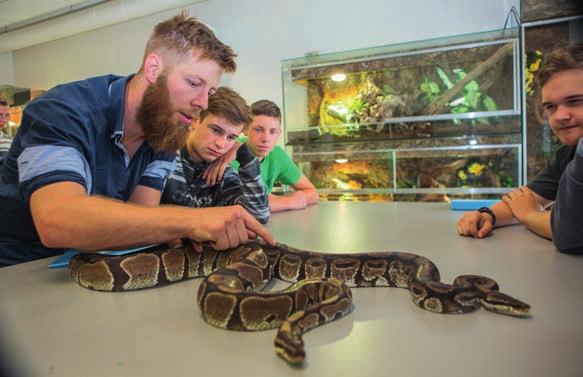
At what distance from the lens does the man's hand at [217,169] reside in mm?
3103

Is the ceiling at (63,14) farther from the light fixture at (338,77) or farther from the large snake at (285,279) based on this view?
the large snake at (285,279)

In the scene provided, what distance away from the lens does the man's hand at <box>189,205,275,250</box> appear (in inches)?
71.5

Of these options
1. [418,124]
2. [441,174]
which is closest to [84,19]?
[418,124]

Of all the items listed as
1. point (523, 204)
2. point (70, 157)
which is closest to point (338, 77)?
point (523, 204)

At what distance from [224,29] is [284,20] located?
1.39m

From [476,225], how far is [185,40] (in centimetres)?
209

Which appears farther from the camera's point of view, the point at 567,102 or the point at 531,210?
the point at 531,210

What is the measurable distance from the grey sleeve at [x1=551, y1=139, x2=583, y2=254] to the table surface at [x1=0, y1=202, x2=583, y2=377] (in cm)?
9

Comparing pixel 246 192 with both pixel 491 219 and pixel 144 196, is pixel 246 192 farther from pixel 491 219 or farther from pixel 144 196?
pixel 491 219

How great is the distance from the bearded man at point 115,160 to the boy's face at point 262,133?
1.73 metres

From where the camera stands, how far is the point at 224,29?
329 inches

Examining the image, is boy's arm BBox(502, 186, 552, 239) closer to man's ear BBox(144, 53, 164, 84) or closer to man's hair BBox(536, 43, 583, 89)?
man's hair BBox(536, 43, 583, 89)

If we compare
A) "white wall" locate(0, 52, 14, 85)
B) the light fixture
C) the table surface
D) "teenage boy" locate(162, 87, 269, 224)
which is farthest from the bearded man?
"white wall" locate(0, 52, 14, 85)

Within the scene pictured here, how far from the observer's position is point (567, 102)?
7.29ft
